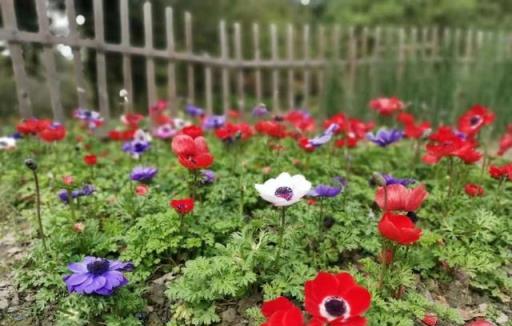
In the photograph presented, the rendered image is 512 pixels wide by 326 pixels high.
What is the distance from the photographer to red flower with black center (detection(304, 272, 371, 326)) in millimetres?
1562

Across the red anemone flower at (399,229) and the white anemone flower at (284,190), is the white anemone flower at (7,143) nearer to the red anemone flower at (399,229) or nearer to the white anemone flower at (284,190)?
the white anemone flower at (284,190)

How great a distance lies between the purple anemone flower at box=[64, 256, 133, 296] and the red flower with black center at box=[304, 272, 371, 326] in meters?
0.74

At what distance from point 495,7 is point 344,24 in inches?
174

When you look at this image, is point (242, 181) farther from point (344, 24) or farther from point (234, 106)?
point (344, 24)

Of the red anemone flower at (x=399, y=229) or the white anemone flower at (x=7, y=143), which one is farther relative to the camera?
the white anemone flower at (x=7, y=143)

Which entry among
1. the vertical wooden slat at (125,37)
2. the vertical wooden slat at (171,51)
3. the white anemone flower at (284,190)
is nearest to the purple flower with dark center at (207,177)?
the white anemone flower at (284,190)

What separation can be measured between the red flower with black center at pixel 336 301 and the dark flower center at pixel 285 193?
14.3 inches

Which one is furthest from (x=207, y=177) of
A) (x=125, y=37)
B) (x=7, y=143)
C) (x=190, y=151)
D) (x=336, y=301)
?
(x=125, y=37)

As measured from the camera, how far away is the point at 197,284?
206 centimetres

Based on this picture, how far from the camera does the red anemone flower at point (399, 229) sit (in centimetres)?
164

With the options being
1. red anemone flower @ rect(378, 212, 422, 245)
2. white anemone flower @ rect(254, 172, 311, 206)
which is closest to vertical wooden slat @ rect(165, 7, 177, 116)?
white anemone flower @ rect(254, 172, 311, 206)

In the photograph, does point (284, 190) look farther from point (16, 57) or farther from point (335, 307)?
point (16, 57)

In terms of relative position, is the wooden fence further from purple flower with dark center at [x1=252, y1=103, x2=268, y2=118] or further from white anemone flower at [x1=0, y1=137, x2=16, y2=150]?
purple flower with dark center at [x1=252, y1=103, x2=268, y2=118]

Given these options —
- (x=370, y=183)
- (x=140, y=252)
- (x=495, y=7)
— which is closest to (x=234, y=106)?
(x=495, y=7)
